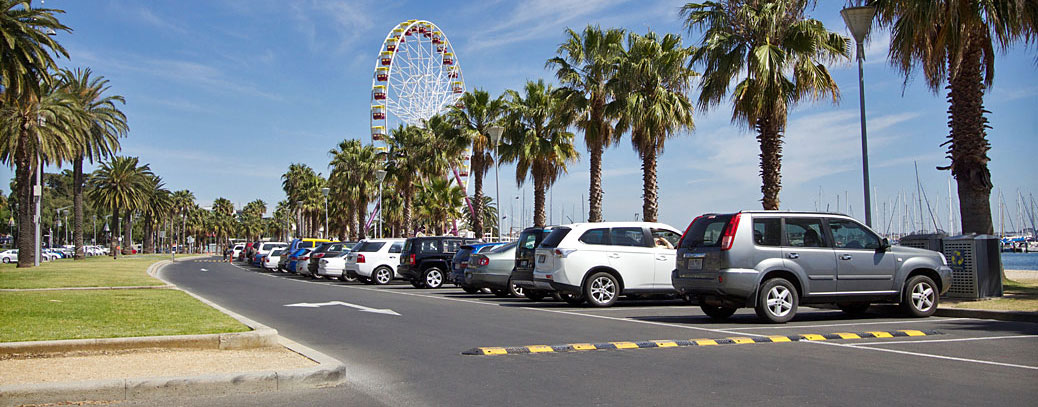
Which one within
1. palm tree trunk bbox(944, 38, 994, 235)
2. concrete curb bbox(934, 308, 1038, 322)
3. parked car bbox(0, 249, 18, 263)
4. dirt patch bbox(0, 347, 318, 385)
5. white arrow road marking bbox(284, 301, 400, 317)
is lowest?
white arrow road marking bbox(284, 301, 400, 317)

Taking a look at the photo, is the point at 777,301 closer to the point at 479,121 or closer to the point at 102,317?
the point at 102,317

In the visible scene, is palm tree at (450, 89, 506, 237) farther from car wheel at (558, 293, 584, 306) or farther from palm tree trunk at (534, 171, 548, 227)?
car wheel at (558, 293, 584, 306)

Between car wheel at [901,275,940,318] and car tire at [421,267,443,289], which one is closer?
car wheel at [901,275,940,318]

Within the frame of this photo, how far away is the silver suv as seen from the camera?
39.0 feet

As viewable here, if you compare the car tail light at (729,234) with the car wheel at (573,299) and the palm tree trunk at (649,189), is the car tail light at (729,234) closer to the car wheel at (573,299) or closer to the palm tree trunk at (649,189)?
the car wheel at (573,299)

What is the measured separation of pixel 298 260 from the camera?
117 ft

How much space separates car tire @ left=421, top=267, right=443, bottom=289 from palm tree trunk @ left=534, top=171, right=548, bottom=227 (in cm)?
1070

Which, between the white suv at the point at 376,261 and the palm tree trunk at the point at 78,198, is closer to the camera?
the white suv at the point at 376,261

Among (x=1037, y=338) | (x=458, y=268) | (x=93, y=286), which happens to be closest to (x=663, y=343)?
(x=1037, y=338)

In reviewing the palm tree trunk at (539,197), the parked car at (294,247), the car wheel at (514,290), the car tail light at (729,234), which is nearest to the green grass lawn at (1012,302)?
the car tail light at (729,234)

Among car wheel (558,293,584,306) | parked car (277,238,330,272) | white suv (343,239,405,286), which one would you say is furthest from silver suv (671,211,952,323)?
parked car (277,238,330,272)

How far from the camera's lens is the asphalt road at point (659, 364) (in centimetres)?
659

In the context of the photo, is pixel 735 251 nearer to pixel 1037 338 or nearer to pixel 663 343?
pixel 663 343

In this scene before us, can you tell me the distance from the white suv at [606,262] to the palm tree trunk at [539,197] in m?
19.0
